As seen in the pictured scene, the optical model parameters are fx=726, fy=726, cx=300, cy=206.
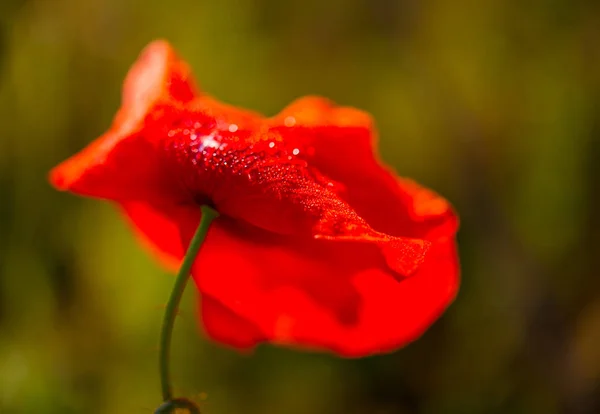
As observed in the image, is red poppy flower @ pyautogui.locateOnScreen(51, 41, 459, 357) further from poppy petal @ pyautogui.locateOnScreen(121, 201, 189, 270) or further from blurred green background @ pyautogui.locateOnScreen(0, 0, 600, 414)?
blurred green background @ pyautogui.locateOnScreen(0, 0, 600, 414)

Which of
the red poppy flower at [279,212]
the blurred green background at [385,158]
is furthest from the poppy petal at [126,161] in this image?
the blurred green background at [385,158]

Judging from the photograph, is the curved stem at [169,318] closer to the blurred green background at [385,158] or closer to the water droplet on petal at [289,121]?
the water droplet on petal at [289,121]

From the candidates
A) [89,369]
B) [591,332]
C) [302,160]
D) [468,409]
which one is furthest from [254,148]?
[591,332]

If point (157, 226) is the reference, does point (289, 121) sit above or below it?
above

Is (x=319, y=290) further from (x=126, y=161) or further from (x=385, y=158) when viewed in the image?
(x=385, y=158)

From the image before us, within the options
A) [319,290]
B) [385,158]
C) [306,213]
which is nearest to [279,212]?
[306,213]

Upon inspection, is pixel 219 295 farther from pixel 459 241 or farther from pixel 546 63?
pixel 546 63

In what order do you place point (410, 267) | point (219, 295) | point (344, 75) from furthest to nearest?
point (344, 75), point (219, 295), point (410, 267)

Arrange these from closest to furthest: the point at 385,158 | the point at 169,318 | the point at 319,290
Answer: the point at 169,318
the point at 319,290
the point at 385,158
